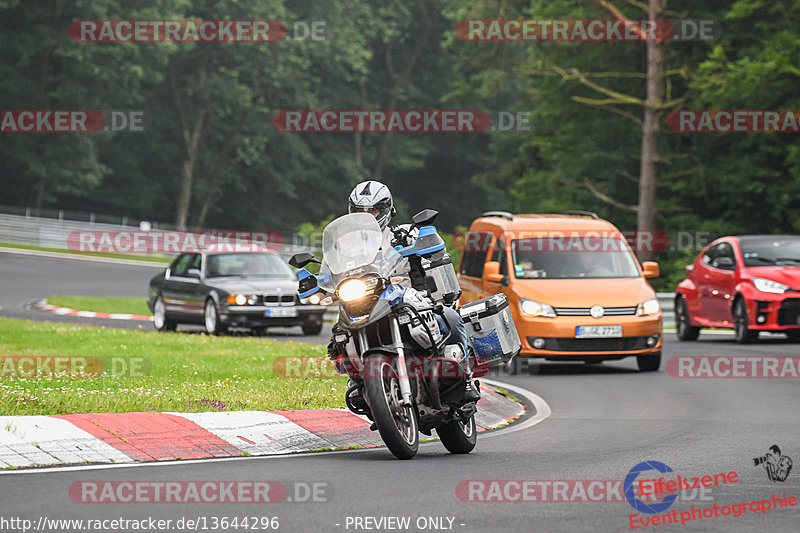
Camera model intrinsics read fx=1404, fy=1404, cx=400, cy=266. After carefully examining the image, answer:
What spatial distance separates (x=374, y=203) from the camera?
9719mm

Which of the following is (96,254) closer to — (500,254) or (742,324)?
(742,324)

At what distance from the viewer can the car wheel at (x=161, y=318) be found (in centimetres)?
2641

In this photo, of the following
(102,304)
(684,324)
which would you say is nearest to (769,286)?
(684,324)

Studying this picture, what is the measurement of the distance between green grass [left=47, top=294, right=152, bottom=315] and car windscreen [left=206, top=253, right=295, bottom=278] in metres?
7.03

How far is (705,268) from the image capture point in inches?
930

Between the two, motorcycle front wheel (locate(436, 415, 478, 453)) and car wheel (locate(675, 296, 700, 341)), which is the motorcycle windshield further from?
car wheel (locate(675, 296, 700, 341))

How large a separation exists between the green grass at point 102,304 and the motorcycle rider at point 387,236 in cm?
2374

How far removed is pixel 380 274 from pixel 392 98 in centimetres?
7531

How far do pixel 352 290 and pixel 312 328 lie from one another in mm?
16673

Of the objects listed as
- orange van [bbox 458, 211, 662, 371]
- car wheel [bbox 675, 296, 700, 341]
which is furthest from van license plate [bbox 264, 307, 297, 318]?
car wheel [bbox 675, 296, 700, 341]

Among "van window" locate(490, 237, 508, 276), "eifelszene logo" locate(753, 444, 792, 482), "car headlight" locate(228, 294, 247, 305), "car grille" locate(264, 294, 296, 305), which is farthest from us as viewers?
"car grille" locate(264, 294, 296, 305)

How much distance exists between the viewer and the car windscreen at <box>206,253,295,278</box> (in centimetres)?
2617

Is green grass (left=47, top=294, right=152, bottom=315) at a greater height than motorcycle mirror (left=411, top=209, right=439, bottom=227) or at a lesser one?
lesser

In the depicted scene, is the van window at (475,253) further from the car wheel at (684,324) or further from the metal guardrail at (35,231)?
the metal guardrail at (35,231)
